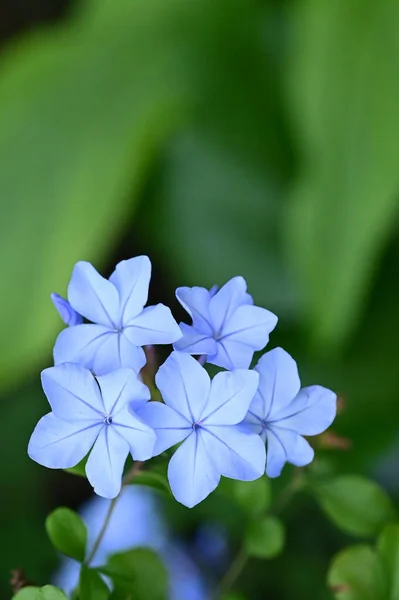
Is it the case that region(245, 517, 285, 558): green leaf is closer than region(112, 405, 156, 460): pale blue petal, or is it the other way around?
region(112, 405, 156, 460): pale blue petal

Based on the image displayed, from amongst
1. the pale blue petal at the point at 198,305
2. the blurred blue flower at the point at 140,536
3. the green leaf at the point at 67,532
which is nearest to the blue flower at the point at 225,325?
the pale blue petal at the point at 198,305

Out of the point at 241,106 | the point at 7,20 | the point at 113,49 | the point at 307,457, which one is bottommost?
the point at 307,457

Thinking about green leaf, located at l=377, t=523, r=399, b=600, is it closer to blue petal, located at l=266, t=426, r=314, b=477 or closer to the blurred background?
blue petal, located at l=266, t=426, r=314, b=477

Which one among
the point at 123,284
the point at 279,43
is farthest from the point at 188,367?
the point at 279,43

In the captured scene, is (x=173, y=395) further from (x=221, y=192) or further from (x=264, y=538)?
(x=221, y=192)

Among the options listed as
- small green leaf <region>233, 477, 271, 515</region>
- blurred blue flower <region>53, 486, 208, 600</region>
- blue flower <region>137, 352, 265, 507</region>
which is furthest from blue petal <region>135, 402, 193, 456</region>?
blurred blue flower <region>53, 486, 208, 600</region>

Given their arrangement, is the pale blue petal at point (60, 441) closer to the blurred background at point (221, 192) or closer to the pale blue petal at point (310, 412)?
the pale blue petal at point (310, 412)

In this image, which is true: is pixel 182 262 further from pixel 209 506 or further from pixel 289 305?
pixel 209 506
